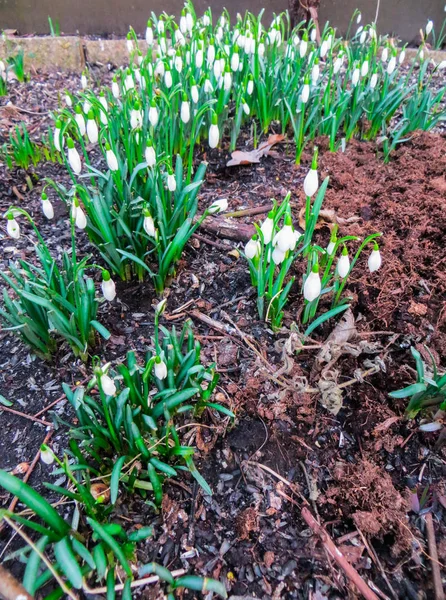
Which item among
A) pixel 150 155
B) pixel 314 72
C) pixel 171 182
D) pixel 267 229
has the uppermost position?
pixel 314 72

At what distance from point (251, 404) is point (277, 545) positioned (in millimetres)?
501

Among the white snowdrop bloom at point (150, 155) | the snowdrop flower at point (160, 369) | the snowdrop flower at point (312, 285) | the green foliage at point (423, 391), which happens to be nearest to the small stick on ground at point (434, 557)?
the green foliage at point (423, 391)

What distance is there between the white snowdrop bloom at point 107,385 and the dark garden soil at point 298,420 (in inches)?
15.9

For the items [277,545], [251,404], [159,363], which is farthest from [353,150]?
[277,545]

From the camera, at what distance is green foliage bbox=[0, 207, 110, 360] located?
1664mm

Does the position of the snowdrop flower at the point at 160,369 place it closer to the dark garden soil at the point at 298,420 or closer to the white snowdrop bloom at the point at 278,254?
the dark garden soil at the point at 298,420

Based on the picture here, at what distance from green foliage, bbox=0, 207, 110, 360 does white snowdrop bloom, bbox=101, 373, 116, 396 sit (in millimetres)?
370

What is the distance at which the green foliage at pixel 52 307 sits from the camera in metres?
1.66

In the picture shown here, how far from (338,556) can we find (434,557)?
303mm

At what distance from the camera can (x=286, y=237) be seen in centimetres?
162

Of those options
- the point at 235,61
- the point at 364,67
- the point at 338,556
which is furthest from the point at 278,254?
the point at 364,67

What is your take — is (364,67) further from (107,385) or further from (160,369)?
(107,385)

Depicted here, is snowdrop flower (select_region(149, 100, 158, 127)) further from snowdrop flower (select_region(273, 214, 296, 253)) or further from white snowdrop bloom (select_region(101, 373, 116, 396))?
white snowdrop bloom (select_region(101, 373, 116, 396))

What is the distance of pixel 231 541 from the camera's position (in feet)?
4.63
